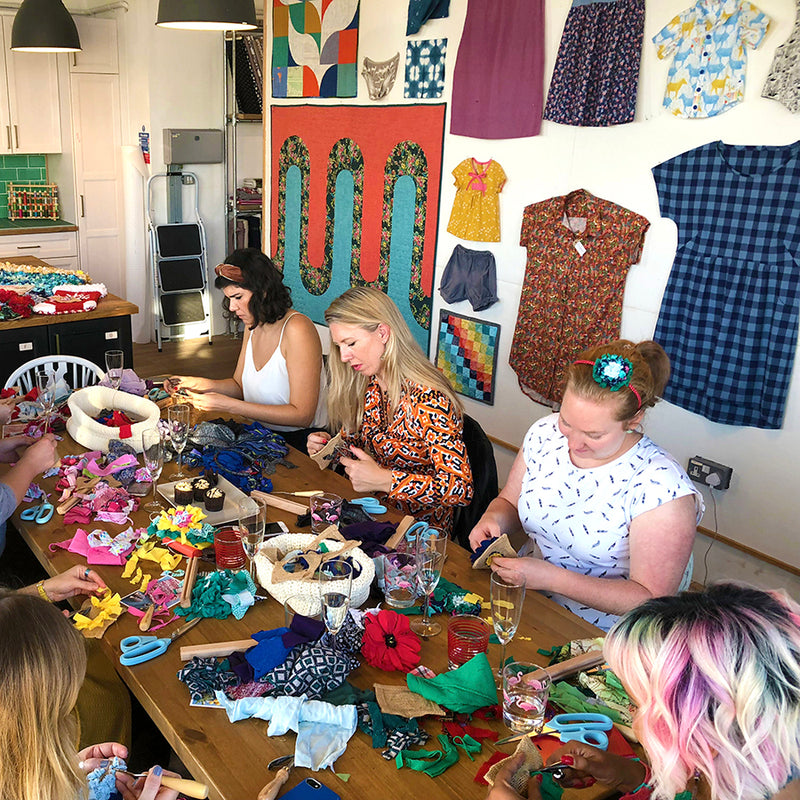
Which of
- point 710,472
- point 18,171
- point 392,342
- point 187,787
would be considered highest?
point 18,171

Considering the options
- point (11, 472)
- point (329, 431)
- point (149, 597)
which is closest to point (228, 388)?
point (329, 431)

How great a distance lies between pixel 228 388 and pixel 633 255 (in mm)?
1821

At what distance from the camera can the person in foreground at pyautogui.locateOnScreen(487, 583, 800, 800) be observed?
40.6 inches

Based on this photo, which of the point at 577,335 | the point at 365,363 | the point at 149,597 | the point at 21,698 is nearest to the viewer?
the point at 21,698

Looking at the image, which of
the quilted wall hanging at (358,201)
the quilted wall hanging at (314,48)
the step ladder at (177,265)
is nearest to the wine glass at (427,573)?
the quilted wall hanging at (358,201)

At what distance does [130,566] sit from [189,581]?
0.59 ft

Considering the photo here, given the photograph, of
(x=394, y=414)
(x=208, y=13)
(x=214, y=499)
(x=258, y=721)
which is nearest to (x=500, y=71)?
(x=208, y=13)

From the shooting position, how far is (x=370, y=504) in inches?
91.8

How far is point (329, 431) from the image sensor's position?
2.97m

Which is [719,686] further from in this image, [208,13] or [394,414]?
[208,13]

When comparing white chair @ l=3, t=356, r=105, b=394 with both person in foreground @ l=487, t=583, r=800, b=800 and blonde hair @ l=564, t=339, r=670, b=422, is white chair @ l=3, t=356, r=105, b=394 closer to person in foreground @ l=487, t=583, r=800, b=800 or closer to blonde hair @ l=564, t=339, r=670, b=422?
blonde hair @ l=564, t=339, r=670, b=422

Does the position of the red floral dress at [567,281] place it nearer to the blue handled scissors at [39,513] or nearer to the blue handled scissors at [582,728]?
the blue handled scissors at [39,513]

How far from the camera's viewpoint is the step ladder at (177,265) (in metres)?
6.72

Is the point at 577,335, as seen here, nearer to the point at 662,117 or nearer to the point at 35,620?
the point at 662,117
